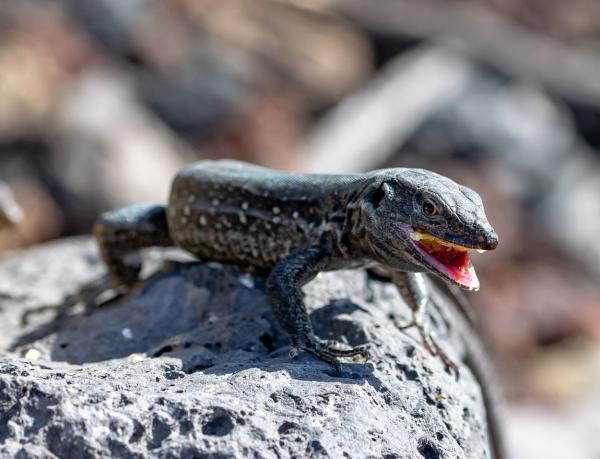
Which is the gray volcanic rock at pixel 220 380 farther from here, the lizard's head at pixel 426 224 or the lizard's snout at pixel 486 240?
the lizard's snout at pixel 486 240

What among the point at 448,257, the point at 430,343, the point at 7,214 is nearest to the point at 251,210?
the point at 430,343

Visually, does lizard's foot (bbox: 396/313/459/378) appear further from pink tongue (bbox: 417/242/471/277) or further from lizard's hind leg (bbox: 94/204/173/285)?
lizard's hind leg (bbox: 94/204/173/285)

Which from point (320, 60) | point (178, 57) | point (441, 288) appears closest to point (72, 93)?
point (178, 57)

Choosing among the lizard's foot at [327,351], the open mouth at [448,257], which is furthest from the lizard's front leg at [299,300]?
the open mouth at [448,257]

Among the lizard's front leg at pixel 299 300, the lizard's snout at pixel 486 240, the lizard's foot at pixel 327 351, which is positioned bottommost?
the lizard's foot at pixel 327 351

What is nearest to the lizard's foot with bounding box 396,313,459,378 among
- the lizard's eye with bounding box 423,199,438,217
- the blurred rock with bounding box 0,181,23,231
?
the lizard's eye with bounding box 423,199,438,217

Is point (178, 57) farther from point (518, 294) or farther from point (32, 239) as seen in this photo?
point (518, 294)
